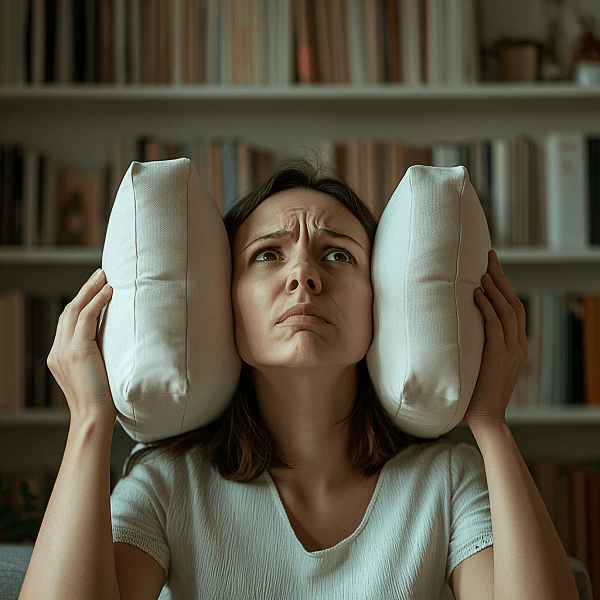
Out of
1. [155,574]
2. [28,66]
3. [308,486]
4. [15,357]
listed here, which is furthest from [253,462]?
[28,66]

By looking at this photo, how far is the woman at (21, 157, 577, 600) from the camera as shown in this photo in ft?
2.71

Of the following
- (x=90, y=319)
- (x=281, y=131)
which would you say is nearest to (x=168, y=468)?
(x=90, y=319)

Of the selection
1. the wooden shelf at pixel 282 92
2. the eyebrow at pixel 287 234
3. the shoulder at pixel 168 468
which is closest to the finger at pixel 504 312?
the eyebrow at pixel 287 234

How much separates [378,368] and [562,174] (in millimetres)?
1314

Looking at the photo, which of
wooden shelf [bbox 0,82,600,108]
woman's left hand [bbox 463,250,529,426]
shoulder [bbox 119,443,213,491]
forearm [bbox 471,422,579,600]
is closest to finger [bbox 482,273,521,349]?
woman's left hand [bbox 463,250,529,426]

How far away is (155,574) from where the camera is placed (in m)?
0.90

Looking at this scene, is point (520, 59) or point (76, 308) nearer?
point (76, 308)

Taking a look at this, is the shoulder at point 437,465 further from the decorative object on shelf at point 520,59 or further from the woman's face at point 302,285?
the decorative object on shelf at point 520,59

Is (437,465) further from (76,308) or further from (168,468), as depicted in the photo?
(76,308)

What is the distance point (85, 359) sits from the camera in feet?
2.78

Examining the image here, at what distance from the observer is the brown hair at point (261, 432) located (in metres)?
1.00

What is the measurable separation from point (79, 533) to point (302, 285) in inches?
17.9

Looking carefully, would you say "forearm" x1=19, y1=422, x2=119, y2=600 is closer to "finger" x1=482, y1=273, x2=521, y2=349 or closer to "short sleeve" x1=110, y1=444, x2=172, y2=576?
"short sleeve" x1=110, y1=444, x2=172, y2=576

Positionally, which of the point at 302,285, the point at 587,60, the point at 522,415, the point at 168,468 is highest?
the point at 587,60
